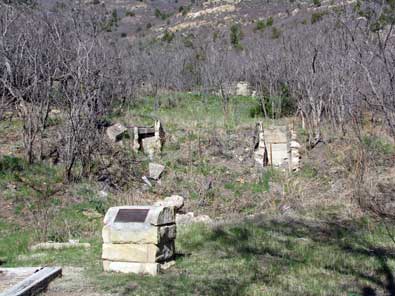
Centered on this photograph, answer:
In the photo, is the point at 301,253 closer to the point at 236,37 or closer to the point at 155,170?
the point at 155,170

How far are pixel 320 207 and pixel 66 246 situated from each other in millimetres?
5070

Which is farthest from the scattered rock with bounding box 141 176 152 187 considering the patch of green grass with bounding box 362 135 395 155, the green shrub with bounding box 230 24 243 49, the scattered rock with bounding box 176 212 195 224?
the green shrub with bounding box 230 24 243 49

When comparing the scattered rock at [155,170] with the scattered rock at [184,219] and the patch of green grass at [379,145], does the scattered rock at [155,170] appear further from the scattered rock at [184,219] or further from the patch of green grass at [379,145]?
the patch of green grass at [379,145]

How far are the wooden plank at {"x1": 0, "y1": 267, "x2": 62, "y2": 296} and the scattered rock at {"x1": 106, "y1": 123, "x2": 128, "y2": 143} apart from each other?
32.1 ft

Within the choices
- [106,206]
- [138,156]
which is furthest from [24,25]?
[106,206]

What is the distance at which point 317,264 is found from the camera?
22.4ft

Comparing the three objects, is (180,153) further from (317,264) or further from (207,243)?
(317,264)

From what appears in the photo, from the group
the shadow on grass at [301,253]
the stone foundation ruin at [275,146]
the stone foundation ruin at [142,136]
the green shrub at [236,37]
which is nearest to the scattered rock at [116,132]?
the stone foundation ruin at [142,136]

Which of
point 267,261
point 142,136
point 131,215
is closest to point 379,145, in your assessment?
point 142,136

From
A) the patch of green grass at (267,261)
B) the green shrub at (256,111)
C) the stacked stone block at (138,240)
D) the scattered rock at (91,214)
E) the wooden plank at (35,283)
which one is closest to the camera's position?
the wooden plank at (35,283)

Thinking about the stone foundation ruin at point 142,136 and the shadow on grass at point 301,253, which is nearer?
the shadow on grass at point 301,253

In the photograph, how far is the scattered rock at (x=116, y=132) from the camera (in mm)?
16261

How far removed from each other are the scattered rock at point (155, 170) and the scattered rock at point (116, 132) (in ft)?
6.36

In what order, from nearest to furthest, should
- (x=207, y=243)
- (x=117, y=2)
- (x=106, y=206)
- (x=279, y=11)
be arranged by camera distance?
(x=207, y=243) < (x=106, y=206) < (x=279, y=11) < (x=117, y=2)
